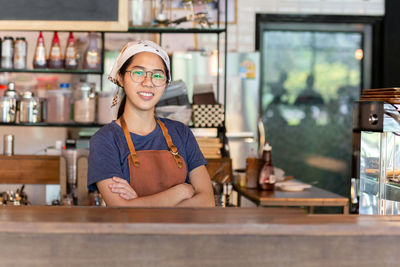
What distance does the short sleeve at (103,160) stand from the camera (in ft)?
6.75

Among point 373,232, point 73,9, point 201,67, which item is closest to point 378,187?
point 373,232

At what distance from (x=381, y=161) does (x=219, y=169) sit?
1.69 metres

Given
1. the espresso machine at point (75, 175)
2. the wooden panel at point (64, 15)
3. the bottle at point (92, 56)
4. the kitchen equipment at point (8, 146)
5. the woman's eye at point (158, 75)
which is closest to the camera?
the woman's eye at point (158, 75)

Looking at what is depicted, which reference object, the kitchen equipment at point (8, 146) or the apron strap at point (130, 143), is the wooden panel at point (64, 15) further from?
the kitchen equipment at point (8, 146)

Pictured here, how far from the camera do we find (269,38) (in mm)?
6195

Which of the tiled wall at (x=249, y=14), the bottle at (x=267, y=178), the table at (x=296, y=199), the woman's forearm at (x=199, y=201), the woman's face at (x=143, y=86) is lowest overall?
the table at (x=296, y=199)

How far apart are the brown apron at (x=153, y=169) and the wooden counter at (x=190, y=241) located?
0.86 metres

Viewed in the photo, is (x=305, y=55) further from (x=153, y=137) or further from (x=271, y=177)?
(x=153, y=137)

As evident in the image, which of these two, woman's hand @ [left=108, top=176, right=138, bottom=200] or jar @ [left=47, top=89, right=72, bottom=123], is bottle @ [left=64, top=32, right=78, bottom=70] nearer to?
jar @ [left=47, top=89, right=72, bottom=123]

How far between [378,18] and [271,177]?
343cm

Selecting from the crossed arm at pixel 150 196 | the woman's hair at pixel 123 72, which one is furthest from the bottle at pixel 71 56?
the crossed arm at pixel 150 196

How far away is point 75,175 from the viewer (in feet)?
11.8

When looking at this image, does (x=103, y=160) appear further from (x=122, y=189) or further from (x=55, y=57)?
(x=55, y=57)

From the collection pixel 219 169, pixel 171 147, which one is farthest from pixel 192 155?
pixel 219 169
